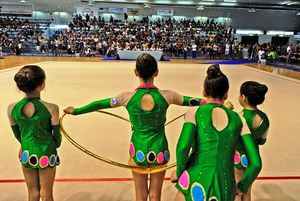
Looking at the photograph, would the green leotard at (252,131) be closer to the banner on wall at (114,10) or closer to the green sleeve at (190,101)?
the green sleeve at (190,101)

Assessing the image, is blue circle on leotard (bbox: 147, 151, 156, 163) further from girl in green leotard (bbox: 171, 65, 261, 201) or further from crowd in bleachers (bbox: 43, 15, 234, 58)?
crowd in bleachers (bbox: 43, 15, 234, 58)

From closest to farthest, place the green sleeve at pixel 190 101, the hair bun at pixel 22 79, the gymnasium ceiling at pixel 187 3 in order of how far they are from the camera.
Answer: the hair bun at pixel 22 79, the green sleeve at pixel 190 101, the gymnasium ceiling at pixel 187 3

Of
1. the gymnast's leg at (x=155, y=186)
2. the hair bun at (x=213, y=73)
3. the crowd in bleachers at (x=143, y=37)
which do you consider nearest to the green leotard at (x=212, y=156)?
the hair bun at (x=213, y=73)

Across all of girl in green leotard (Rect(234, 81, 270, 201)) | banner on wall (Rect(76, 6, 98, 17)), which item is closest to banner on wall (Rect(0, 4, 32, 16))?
banner on wall (Rect(76, 6, 98, 17))

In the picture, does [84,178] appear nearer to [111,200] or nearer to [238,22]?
[111,200]

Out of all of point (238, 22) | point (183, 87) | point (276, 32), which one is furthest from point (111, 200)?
point (276, 32)

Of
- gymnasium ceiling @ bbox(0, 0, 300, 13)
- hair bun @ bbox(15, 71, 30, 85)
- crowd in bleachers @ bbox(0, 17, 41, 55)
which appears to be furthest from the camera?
gymnasium ceiling @ bbox(0, 0, 300, 13)

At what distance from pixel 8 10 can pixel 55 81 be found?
991 inches

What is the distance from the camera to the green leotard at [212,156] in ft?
4.82

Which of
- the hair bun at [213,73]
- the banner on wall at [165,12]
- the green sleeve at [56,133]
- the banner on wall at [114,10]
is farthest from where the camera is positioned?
the banner on wall at [165,12]

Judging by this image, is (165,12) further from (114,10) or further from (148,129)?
(148,129)

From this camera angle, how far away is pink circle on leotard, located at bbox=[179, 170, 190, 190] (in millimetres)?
1534

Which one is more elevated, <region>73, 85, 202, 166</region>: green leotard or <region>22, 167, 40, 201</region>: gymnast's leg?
<region>73, 85, 202, 166</region>: green leotard

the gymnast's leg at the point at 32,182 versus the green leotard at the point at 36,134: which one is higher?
the green leotard at the point at 36,134
